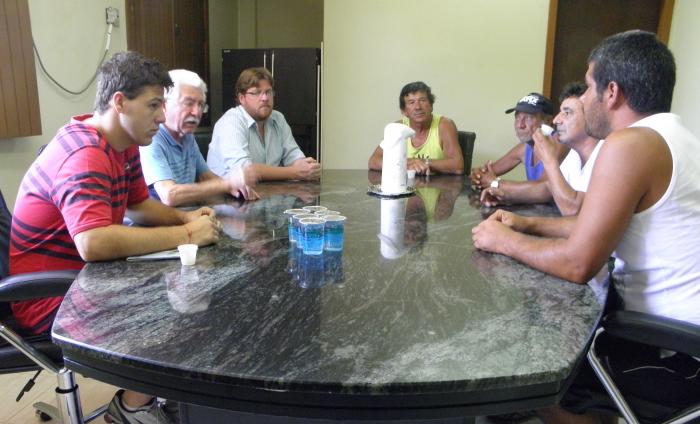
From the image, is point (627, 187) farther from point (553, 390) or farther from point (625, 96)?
point (553, 390)

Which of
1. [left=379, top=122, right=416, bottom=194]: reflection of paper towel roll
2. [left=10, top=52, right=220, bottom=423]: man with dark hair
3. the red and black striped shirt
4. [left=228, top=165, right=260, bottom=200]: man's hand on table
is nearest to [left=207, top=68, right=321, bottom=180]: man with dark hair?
[left=228, top=165, right=260, bottom=200]: man's hand on table

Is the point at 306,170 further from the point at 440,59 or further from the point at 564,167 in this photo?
the point at 440,59

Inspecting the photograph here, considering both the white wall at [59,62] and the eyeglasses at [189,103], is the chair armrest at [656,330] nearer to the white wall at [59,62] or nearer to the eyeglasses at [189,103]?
the eyeglasses at [189,103]

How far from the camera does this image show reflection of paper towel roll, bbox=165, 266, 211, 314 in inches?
38.3

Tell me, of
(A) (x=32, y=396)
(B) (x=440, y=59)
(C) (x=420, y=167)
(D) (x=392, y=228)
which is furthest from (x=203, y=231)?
(B) (x=440, y=59)

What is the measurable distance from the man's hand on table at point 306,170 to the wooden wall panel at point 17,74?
53.6 inches

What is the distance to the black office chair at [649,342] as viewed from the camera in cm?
101

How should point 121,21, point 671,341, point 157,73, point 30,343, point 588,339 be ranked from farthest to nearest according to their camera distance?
point 121,21 → point 157,73 → point 30,343 → point 671,341 → point 588,339

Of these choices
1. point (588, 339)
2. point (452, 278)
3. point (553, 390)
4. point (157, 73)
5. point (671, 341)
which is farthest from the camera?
point (157, 73)

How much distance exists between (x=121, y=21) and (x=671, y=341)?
3.57 meters

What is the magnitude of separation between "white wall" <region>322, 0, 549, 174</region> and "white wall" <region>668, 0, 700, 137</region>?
3.07 ft

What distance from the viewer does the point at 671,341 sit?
101 cm

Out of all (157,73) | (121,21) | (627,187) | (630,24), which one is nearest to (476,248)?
(627,187)

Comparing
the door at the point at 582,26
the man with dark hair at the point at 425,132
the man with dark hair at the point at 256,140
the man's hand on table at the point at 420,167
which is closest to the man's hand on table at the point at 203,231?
the man with dark hair at the point at 256,140
